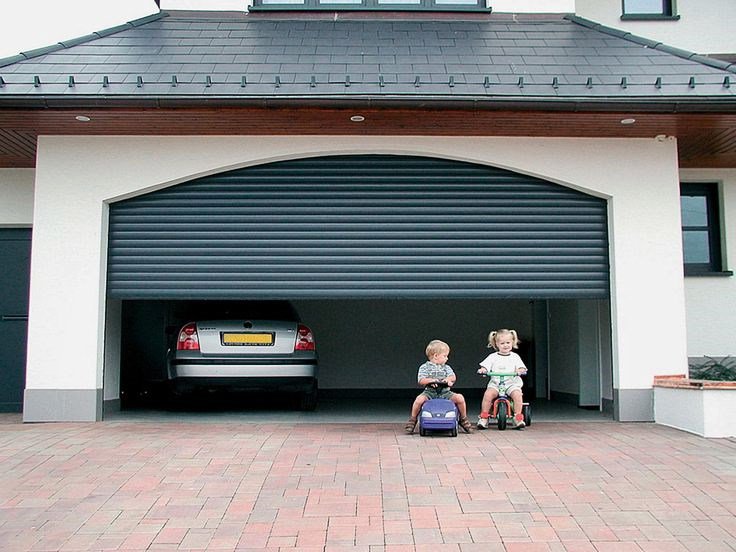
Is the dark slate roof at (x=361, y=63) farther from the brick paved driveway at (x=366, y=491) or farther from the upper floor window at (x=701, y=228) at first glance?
the brick paved driveway at (x=366, y=491)

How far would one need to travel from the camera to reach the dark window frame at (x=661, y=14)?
1030 centimetres

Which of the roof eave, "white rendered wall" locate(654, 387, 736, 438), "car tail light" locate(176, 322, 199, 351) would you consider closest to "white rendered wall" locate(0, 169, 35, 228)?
the roof eave

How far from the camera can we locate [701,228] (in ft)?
32.3

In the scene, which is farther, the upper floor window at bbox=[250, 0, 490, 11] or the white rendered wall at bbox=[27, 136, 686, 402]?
the upper floor window at bbox=[250, 0, 490, 11]

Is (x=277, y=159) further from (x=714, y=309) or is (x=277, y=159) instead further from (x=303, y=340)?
(x=714, y=309)

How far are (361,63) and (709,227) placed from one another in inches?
212

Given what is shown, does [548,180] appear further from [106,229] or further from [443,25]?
[106,229]

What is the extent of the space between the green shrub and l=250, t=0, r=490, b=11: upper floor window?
554cm

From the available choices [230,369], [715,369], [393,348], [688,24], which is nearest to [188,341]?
[230,369]

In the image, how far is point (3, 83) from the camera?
7.12 meters

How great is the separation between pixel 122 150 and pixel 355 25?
359cm

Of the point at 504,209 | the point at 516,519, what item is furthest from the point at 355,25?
the point at 516,519

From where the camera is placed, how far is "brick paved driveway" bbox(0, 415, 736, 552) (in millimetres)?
4094

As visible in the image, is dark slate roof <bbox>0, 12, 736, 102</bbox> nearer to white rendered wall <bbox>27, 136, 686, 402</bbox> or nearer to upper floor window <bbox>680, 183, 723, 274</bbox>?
white rendered wall <bbox>27, 136, 686, 402</bbox>
